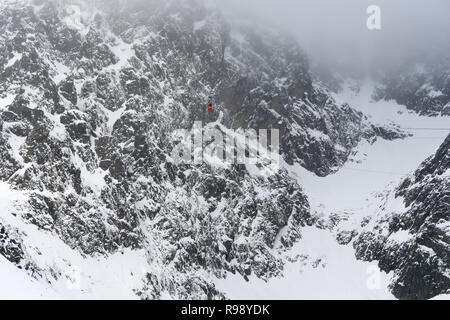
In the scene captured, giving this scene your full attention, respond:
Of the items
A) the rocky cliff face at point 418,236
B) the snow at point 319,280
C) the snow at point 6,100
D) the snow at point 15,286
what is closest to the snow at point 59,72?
the snow at point 6,100

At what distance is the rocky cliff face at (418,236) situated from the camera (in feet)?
455

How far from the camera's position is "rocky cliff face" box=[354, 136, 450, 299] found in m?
139

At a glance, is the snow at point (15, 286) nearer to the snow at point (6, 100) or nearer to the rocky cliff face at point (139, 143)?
the rocky cliff face at point (139, 143)

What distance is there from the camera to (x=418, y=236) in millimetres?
143500

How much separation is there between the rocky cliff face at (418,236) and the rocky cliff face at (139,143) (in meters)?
21.8

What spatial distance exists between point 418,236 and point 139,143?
66682 millimetres

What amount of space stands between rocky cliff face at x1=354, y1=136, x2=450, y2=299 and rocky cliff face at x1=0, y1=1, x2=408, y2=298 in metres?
21.8

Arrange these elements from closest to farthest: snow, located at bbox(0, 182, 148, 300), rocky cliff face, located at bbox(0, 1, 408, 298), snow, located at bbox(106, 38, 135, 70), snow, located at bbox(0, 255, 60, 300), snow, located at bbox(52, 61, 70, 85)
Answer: snow, located at bbox(0, 255, 60, 300), snow, located at bbox(0, 182, 148, 300), rocky cliff face, located at bbox(0, 1, 408, 298), snow, located at bbox(52, 61, 70, 85), snow, located at bbox(106, 38, 135, 70)

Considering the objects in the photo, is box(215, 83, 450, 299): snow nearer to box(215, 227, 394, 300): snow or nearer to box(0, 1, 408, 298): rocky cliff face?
box(215, 227, 394, 300): snow

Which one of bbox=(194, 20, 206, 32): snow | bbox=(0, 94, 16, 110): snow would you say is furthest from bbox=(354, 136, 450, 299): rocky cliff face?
bbox=(0, 94, 16, 110): snow

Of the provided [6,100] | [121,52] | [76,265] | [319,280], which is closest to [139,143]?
[6,100]
